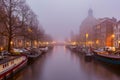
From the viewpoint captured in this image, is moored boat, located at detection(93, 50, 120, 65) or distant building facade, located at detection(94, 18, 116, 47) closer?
moored boat, located at detection(93, 50, 120, 65)

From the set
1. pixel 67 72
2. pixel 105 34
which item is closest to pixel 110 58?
pixel 67 72

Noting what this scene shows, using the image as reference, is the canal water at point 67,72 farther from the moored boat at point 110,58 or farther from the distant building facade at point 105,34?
the distant building facade at point 105,34

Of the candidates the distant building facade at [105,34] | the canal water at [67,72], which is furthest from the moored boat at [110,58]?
the distant building facade at [105,34]

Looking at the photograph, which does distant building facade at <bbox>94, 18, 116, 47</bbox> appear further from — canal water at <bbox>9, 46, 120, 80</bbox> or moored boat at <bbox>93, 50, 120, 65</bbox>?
canal water at <bbox>9, 46, 120, 80</bbox>

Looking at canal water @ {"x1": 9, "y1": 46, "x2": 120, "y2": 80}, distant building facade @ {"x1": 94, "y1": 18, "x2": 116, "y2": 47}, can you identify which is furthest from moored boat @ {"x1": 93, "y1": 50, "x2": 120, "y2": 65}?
distant building facade @ {"x1": 94, "y1": 18, "x2": 116, "y2": 47}

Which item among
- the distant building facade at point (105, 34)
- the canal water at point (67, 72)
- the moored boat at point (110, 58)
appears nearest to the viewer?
the canal water at point (67, 72)

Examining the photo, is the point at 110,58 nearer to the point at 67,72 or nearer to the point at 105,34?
the point at 67,72

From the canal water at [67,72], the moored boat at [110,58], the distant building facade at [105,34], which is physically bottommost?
the canal water at [67,72]

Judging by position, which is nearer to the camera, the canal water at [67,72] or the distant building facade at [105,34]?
the canal water at [67,72]

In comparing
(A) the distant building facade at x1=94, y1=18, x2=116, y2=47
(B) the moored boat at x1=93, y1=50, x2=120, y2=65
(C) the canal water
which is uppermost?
(A) the distant building facade at x1=94, y1=18, x2=116, y2=47

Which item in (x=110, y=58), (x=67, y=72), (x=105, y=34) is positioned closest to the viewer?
(x=67, y=72)

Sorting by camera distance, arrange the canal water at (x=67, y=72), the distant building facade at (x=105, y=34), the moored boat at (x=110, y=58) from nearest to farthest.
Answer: the canal water at (x=67, y=72) → the moored boat at (x=110, y=58) → the distant building facade at (x=105, y=34)

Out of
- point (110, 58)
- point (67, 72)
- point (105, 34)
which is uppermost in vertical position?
point (105, 34)

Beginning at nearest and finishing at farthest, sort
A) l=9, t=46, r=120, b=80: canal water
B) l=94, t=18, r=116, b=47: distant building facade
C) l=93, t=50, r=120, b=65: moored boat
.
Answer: l=9, t=46, r=120, b=80: canal water, l=93, t=50, r=120, b=65: moored boat, l=94, t=18, r=116, b=47: distant building facade
